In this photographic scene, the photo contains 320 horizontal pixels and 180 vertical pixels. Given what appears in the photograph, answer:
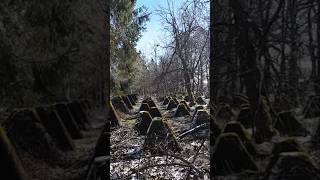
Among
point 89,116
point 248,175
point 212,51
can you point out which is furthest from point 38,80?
point 248,175

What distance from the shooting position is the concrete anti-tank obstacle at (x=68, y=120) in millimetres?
3357

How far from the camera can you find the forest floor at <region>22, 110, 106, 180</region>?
296 centimetres

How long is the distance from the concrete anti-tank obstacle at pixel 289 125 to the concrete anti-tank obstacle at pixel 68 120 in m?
1.90

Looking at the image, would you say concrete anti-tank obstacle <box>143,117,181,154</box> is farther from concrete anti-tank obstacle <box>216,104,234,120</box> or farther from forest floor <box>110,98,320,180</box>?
concrete anti-tank obstacle <box>216,104,234,120</box>

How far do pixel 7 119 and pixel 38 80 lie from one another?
0.38 meters

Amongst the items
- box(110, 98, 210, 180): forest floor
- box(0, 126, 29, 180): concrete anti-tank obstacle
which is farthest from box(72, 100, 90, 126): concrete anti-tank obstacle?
box(0, 126, 29, 180): concrete anti-tank obstacle

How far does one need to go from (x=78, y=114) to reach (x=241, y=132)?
1582 millimetres

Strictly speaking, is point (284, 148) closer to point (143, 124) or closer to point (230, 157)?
point (230, 157)

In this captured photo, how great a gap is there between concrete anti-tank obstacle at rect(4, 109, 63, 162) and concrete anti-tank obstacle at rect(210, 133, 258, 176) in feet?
5.37

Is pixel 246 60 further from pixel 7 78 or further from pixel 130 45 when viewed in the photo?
pixel 7 78

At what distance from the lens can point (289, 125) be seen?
4352mm

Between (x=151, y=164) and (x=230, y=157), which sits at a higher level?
(x=230, y=157)

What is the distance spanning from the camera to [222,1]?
436 cm

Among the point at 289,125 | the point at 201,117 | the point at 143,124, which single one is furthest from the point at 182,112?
the point at 289,125
